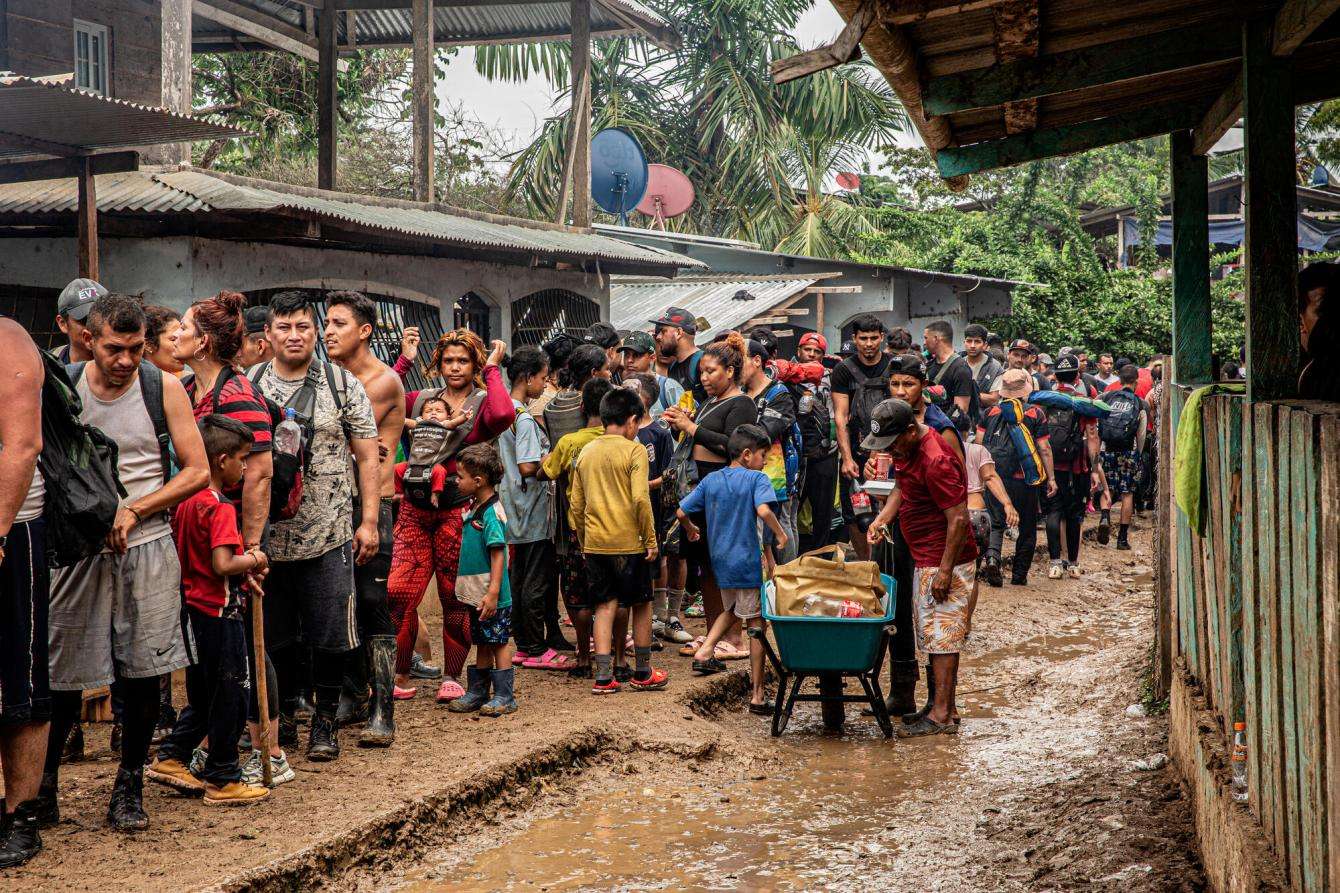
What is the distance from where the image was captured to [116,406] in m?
5.12

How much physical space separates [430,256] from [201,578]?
7.37m

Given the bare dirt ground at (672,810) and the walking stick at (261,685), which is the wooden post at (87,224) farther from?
the walking stick at (261,685)

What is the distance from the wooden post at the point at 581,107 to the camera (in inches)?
578

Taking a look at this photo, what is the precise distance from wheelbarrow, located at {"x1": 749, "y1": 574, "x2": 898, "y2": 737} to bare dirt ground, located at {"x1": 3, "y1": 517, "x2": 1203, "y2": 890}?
279mm

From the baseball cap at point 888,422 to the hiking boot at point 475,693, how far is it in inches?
98.5

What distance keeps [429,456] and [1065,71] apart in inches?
148

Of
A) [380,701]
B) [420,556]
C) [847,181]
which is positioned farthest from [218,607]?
[847,181]

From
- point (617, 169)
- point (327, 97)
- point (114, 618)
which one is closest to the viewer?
point (114, 618)

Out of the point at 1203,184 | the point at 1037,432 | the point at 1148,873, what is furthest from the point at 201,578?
the point at 1037,432

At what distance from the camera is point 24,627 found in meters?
4.55

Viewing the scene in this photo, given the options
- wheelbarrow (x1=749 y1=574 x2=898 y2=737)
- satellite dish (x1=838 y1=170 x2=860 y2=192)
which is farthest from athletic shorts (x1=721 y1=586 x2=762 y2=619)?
satellite dish (x1=838 y1=170 x2=860 y2=192)

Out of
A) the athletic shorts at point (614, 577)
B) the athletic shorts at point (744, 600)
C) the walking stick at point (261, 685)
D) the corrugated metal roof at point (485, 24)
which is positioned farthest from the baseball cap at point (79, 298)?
the corrugated metal roof at point (485, 24)

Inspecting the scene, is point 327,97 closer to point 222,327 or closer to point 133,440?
point 222,327

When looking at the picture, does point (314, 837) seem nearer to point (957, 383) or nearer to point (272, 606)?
point (272, 606)
